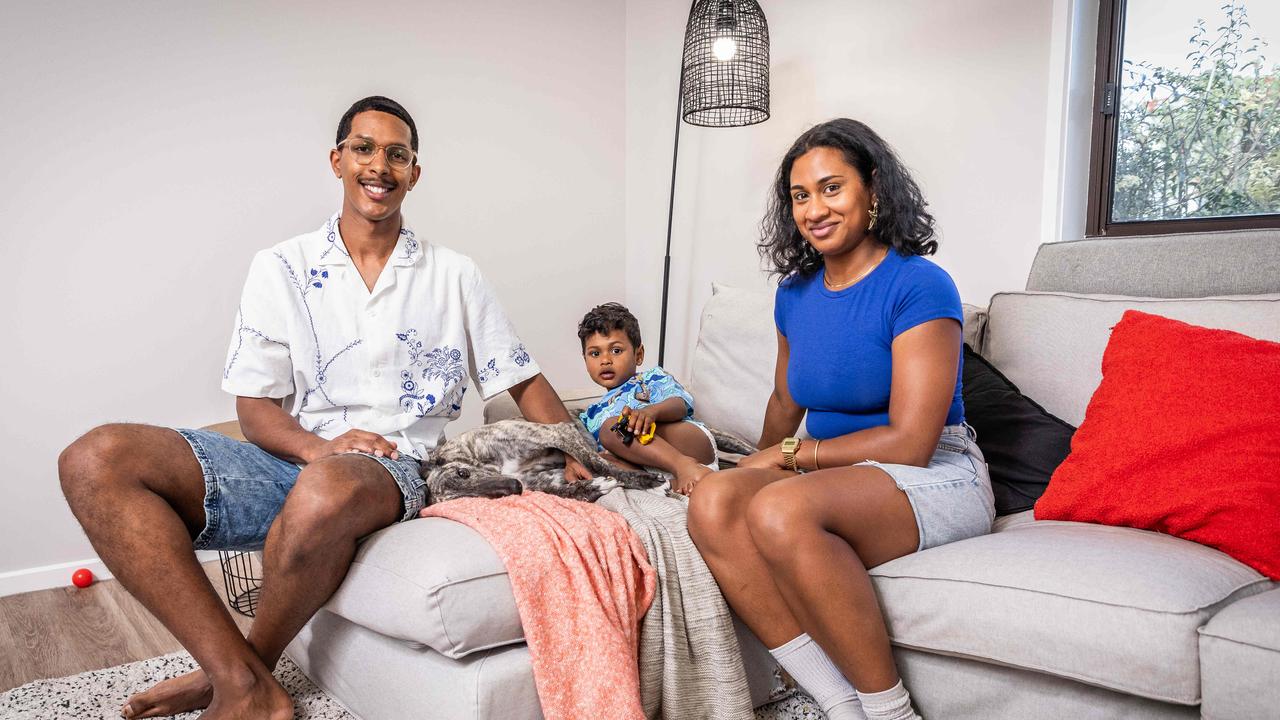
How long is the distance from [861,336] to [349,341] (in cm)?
102

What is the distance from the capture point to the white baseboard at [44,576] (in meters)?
2.72

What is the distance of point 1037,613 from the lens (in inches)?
50.3

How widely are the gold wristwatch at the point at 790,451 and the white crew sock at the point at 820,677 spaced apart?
1.09ft

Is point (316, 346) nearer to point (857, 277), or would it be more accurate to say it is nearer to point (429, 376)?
point (429, 376)

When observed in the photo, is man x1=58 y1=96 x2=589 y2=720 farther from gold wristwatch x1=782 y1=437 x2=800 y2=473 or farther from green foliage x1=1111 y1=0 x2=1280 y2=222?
green foliage x1=1111 y1=0 x2=1280 y2=222

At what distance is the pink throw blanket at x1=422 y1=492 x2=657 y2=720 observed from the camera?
4.46 feet

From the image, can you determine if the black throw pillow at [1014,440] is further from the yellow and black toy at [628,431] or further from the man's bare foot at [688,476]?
the yellow and black toy at [628,431]

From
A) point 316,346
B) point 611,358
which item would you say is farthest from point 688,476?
point 316,346

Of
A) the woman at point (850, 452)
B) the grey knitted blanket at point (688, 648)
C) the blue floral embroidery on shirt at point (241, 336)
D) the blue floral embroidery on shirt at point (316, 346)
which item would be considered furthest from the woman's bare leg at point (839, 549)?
the blue floral embroidery on shirt at point (241, 336)

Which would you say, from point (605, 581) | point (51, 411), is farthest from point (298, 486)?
point (51, 411)

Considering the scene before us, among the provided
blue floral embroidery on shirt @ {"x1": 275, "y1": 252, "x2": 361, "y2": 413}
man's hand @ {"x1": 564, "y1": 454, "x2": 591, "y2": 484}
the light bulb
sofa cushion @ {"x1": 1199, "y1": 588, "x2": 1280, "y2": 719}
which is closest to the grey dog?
man's hand @ {"x1": 564, "y1": 454, "x2": 591, "y2": 484}

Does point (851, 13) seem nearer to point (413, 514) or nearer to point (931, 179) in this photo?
point (931, 179)

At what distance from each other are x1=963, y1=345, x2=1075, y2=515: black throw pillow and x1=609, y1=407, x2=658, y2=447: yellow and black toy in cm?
71

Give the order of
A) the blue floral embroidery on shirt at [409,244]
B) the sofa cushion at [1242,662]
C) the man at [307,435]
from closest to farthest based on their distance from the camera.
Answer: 1. the sofa cushion at [1242,662]
2. the man at [307,435]
3. the blue floral embroidery on shirt at [409,244]
